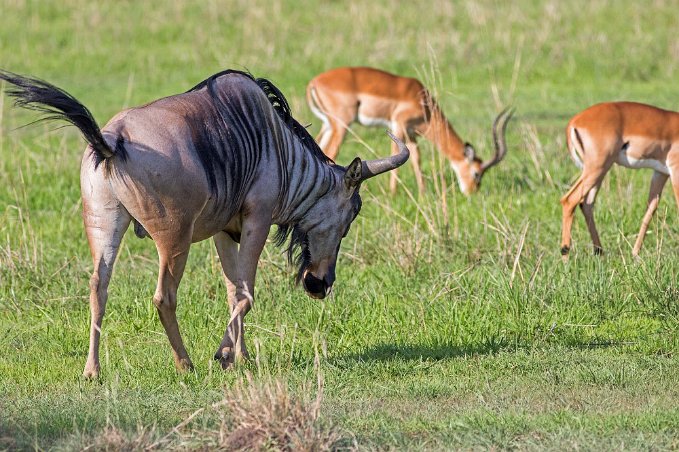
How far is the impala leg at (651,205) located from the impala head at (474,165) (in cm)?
207

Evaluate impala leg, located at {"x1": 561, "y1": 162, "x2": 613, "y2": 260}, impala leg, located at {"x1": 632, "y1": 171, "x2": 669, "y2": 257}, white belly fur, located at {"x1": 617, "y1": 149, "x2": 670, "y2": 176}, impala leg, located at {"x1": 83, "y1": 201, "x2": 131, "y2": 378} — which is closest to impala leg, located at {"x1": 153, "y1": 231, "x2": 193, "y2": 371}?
impala leg, located at {"x1": 83, "y1": 201, "x2": 131, "y2": 378}

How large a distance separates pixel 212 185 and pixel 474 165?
21.6 feet

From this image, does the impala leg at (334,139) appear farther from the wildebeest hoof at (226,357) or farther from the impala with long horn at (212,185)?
the wildebeest hoof at (226,357)

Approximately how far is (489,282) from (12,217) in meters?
4.34

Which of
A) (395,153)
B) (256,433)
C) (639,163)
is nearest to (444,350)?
(256,433)

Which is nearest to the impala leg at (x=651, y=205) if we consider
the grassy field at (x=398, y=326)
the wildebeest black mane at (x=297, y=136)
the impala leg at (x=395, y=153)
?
the grassy field at (x=398, y=326)

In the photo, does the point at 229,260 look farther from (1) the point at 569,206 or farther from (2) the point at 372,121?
(2) the point at 372,121

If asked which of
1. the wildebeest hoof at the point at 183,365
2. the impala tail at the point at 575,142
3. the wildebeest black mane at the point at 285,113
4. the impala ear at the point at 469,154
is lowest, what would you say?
the wildebeest hoof at the point at 183,365

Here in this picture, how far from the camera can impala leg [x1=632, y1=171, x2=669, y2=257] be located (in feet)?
28.6

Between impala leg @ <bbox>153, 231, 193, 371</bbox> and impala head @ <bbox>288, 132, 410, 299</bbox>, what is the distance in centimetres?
101

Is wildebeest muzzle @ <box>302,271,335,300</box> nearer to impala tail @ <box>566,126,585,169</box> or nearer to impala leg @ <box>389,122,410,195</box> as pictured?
impala leg @ <box>389,122,410,195</box>

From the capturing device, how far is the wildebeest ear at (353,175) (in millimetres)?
6734

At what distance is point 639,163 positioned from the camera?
963cm

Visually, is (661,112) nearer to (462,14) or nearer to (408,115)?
(408,115)
